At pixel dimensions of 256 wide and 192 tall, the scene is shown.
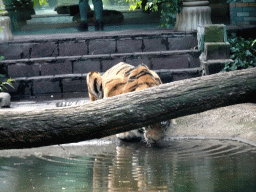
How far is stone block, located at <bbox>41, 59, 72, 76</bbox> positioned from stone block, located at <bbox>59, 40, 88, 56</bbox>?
0.38 metres

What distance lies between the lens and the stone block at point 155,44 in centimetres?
828

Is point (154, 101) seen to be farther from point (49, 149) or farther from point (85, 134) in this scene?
point (49, 149)

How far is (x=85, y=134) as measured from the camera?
8.59 ft

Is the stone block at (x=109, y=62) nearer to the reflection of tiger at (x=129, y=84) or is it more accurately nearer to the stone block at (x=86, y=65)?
the stone block at (x=86, y=65)

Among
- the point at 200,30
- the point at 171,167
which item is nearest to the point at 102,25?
the point at 200,30

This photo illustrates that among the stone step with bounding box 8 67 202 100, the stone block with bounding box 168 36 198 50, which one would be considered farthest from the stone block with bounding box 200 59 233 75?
the stone block with bounding box 168 36 198 50

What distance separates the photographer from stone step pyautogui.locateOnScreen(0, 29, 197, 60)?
8.23 m

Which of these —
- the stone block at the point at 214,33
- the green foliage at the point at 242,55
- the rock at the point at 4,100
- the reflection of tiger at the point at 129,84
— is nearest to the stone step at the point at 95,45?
the stone block at the point at 214,33

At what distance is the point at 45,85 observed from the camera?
7.64 meters

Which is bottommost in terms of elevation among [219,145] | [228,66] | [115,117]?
[219,145]

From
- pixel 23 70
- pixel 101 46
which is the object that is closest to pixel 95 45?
pixel 101 46

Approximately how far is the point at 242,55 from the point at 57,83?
3.46 m

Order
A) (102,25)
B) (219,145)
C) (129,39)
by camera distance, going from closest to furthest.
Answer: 1. (219,145)
2. (129,39)
3. (102,25)

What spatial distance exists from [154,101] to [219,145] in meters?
2.39
